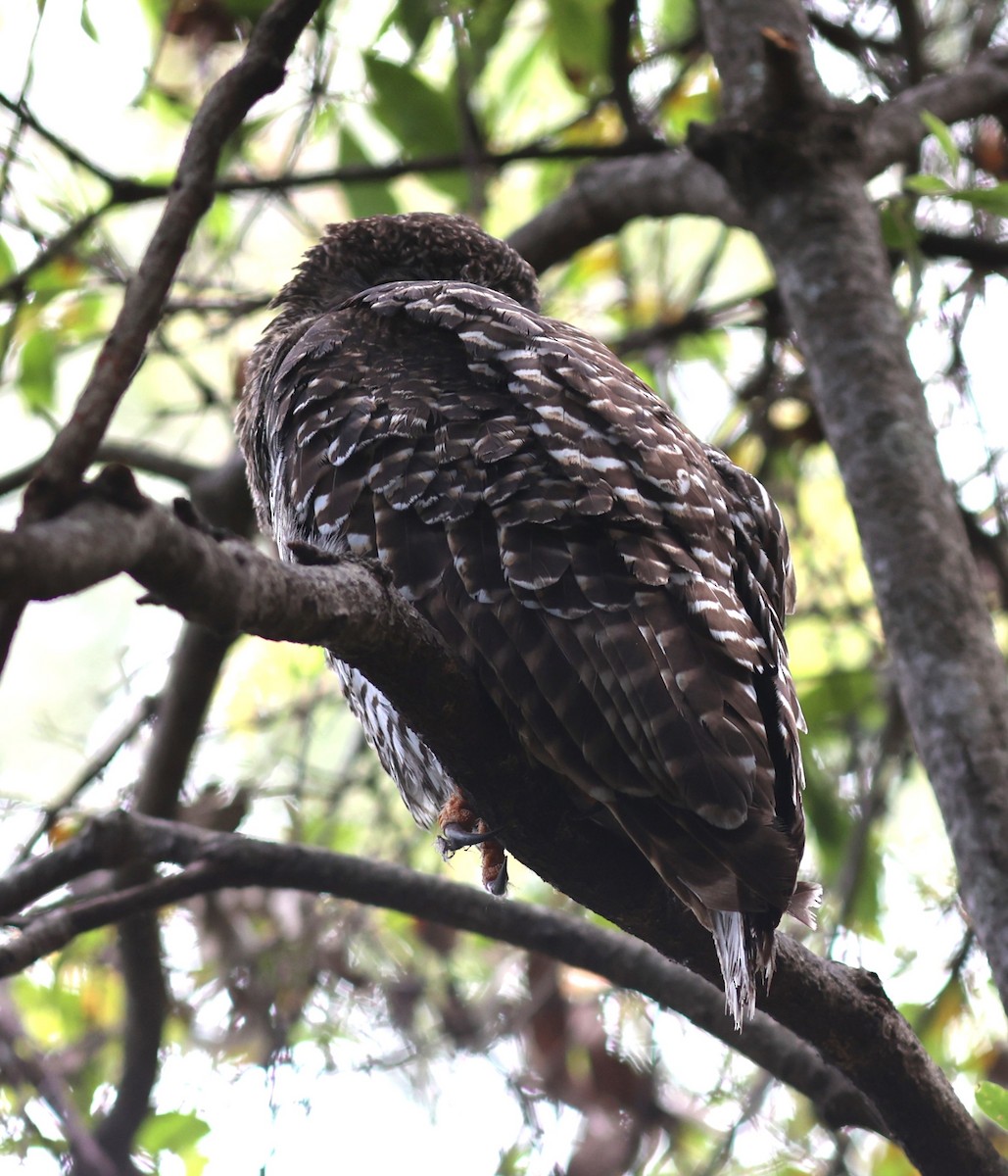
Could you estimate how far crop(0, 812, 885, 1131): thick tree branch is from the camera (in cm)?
234

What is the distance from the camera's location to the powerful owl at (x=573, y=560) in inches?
71.9

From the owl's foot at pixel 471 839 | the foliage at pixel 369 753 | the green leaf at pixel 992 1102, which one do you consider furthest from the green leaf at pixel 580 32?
the green leaf at pixel 992 1102

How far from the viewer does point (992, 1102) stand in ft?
6.15

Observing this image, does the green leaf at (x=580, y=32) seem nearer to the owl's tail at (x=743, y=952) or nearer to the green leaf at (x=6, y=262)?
the green leaf at (x=6, y=262)

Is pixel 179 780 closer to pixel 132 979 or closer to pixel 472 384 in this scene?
pixel 132 979

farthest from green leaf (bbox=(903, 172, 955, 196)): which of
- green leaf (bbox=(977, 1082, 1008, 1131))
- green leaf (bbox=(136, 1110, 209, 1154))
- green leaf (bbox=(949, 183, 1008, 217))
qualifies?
green leaf (bbox=(136, 1110, 209, 1154))

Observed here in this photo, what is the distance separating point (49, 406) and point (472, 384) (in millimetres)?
1827

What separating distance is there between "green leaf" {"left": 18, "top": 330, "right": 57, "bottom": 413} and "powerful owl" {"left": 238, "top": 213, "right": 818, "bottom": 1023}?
43.1 inches

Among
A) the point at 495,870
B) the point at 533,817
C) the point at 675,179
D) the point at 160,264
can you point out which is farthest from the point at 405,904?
the point at 675,179

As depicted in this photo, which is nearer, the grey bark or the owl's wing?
the owl's wing

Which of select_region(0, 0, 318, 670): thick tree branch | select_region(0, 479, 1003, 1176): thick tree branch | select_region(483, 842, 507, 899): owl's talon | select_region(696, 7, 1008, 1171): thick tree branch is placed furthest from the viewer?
select_region(483, 842, 507, 899): owl's talon

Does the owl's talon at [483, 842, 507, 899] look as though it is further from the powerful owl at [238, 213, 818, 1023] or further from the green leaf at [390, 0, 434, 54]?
the green leaf at [390, 0, 434, 54]

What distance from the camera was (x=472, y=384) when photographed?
2.37 meters

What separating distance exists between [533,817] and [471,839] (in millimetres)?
188
